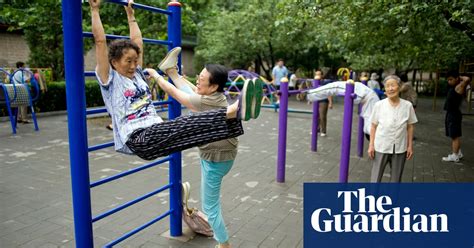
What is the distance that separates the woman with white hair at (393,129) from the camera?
371 centimetres

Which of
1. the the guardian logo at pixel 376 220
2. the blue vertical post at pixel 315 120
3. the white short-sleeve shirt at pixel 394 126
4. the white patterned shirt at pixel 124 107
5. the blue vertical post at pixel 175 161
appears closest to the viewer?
the white patterned shirt at pixel 124 107

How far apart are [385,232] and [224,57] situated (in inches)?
662

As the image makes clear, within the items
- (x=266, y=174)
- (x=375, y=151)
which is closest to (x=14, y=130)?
(x=266, y=174)

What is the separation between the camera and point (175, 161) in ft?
10.2

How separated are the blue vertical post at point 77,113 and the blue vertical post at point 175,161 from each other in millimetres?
868

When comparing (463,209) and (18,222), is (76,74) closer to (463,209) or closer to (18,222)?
(18,222)

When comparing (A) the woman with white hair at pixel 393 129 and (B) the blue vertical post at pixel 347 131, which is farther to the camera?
(B) the blue vertical post at pixel 347 131

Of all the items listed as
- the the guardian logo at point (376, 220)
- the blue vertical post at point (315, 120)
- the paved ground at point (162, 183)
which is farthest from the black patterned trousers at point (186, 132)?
the blue vertical post at point (315, 120)

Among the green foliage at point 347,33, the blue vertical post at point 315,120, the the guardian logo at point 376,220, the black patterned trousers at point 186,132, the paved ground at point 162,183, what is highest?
the green foliage at point 347,33

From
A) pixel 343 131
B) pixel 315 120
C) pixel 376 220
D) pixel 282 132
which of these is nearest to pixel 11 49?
pixel 315 120

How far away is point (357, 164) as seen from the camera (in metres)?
6.13

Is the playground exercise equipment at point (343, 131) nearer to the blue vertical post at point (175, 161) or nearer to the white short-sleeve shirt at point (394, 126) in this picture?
the white short-sleeve shirt at point (394, 126)

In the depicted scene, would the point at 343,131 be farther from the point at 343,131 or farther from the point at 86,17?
the point at 86,17

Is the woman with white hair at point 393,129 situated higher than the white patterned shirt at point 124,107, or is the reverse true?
the white patterned shirt at point 124,107
